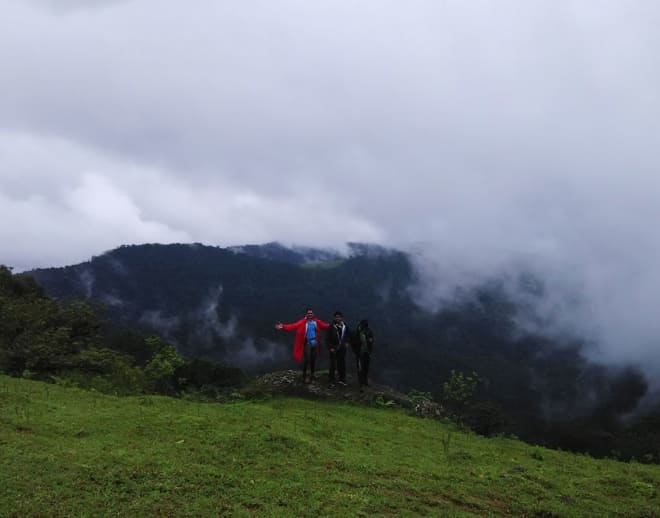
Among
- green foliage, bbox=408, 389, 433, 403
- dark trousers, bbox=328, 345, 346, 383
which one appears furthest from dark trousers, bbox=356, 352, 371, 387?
green foliage, bbox=408, 389, 433, 403

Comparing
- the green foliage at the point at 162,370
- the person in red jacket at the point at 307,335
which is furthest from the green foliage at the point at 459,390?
the green foliage at the point at 162,370

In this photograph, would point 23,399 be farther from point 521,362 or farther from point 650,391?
point 521,362

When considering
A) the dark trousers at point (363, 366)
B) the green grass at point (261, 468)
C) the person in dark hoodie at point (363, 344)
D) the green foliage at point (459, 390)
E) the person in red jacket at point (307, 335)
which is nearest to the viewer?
the green grass at point (261, 468)

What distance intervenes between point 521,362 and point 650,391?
1665 inches

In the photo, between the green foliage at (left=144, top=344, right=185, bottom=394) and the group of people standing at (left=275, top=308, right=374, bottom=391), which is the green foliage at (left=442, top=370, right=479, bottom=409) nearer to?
the group of people standing at (left=275, top=308, right=374, bottom=391)

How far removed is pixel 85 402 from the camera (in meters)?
14.0

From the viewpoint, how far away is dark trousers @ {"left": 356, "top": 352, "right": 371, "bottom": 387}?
18.0 meters

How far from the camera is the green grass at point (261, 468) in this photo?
8156mm

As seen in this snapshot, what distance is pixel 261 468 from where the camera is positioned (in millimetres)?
9656

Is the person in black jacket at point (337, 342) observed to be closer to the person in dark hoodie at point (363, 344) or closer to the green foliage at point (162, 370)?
the person in dark hoodie at point (363, 344)

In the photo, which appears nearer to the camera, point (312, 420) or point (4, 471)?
point (4, 471)

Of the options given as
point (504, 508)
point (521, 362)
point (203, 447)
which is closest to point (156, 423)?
point (203, 447)

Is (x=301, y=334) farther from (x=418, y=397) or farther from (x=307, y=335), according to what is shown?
(x=418, y=397)

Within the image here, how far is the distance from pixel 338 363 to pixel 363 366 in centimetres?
86
